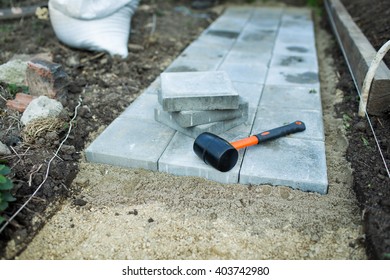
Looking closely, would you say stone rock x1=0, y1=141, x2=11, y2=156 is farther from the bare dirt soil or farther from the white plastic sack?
the white plastic sack

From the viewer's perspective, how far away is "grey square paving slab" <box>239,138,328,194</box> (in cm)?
248

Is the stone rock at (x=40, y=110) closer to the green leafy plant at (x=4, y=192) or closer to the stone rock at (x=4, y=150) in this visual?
the stone rock at (x=4, y=150)

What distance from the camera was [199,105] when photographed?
8.84ft

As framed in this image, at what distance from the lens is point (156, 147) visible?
9.14ft

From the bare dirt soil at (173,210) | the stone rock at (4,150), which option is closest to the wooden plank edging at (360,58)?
the bare dirt soil at (173,210)

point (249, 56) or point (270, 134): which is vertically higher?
point (270, 134)

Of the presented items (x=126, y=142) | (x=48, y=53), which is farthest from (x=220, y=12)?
(x=126, y=142)

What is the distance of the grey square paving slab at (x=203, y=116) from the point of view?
8.88 feet

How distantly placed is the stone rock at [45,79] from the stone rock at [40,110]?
29 centimetres

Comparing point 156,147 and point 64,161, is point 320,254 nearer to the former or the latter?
point 156,147

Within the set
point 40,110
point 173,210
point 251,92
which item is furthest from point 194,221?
point 251,92

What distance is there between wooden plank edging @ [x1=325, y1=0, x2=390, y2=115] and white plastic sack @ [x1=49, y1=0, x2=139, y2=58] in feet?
8.04

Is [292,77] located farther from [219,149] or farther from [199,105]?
[219,149]

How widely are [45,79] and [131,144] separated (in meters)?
1.06
